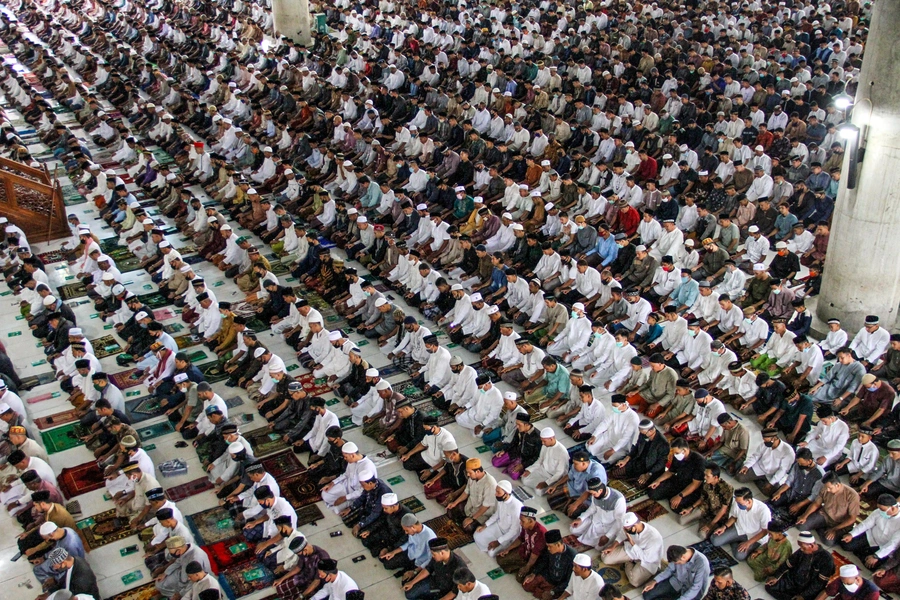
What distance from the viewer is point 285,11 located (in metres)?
24.8

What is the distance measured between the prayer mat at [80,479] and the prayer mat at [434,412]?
11.7 ft

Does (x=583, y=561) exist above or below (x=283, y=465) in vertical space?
above

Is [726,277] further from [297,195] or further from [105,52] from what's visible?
[105,52]

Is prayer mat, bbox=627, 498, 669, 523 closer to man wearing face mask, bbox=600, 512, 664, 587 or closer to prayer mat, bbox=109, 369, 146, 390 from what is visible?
man wearing face mask, bbox=600, 512, 664, 587

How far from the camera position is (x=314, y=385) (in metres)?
11.1

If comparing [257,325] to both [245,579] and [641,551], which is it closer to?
[245,579]

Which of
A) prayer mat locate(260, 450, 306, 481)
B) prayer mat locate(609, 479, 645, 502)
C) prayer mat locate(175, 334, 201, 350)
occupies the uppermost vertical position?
prayer mat locate(609, 479, 645, 502)

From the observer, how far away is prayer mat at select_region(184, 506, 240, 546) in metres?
8.71

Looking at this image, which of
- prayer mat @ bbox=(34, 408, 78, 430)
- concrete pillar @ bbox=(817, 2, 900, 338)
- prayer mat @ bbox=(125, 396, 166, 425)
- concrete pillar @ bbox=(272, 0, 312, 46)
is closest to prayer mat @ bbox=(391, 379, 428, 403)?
prayer mat @ bbox=(125, 396, 166, 425)

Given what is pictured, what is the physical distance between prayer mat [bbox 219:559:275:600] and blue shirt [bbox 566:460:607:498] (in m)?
2.95

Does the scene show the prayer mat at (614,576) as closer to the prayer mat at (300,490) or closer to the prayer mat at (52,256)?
the prayer mat at (300,490)

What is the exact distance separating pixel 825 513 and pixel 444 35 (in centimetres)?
1884

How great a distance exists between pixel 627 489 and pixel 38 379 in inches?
294

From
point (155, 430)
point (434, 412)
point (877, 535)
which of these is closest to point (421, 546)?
point (434, 412)
